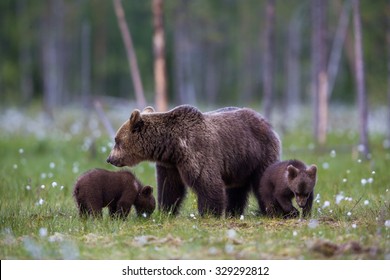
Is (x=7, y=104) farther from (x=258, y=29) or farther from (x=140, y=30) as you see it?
(x=258, y=29)

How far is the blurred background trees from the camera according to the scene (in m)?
32.8

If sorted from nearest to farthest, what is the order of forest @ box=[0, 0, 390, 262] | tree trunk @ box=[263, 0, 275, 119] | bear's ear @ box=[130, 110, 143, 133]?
forest @ box=[0, 0, 390, 262]
bear's ear @ box=[130, 110, 143, 133]
tree trunk @ box=[263, 0, 275, 119]

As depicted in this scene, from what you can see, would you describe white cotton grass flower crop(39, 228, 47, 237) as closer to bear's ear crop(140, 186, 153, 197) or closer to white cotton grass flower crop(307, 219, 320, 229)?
bear's ear crop(140, 186, 153, 197)

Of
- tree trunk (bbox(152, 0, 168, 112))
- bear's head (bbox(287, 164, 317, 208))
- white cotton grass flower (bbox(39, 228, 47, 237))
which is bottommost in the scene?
white cotton grass flower (bbox(39, 228, 47, 237))

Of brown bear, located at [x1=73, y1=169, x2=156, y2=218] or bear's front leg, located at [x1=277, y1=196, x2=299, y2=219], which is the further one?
brown bear, located at [x1=73, y1=169, x2=156, y2=218]

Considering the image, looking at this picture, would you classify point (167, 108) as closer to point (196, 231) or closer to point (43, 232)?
point (196, 231)

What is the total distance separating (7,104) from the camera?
167ft

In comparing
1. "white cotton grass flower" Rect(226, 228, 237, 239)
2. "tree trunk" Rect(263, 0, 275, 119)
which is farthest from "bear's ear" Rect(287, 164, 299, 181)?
"tree trunk" Rect(263, 0, 275, 119)

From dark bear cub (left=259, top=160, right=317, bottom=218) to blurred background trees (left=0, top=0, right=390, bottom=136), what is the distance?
12.7m

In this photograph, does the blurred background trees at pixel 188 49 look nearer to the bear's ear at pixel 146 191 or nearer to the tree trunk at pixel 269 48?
the tree trunk at pixel 269 48

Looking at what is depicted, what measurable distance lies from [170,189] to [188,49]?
3371 cm

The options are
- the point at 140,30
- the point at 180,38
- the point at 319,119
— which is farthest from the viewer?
the point at 140,30
